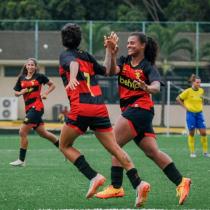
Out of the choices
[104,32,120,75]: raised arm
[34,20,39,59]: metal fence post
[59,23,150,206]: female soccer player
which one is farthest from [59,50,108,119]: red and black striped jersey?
[34,20,39,59]: metal fence post

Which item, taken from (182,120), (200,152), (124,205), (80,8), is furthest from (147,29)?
(124,205)

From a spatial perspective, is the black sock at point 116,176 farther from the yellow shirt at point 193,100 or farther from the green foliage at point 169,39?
the green foliage at point 169,39

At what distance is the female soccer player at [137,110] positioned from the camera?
10547mm

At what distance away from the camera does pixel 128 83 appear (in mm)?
10625

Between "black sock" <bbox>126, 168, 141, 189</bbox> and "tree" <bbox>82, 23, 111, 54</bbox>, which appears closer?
"black sock" <bbox>126, 168, 141, 189</bbox>

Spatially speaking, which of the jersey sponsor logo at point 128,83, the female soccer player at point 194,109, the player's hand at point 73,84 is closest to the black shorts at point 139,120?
the jersey sponsor logo at point 128,83

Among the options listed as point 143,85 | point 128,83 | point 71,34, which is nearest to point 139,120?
point 128,83

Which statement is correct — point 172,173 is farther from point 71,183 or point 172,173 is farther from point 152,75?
point 71,183

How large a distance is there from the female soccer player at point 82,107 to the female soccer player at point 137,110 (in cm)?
42

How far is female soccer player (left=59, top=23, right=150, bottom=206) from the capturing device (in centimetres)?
999

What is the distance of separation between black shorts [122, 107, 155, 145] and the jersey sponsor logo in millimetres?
245

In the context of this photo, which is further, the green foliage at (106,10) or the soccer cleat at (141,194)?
the green foliage at (106,10)

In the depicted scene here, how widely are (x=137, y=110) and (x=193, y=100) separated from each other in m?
11.0

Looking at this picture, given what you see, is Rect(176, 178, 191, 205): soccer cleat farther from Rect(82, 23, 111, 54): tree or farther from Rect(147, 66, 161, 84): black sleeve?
Rect(82, 23, 111, 54): tree
